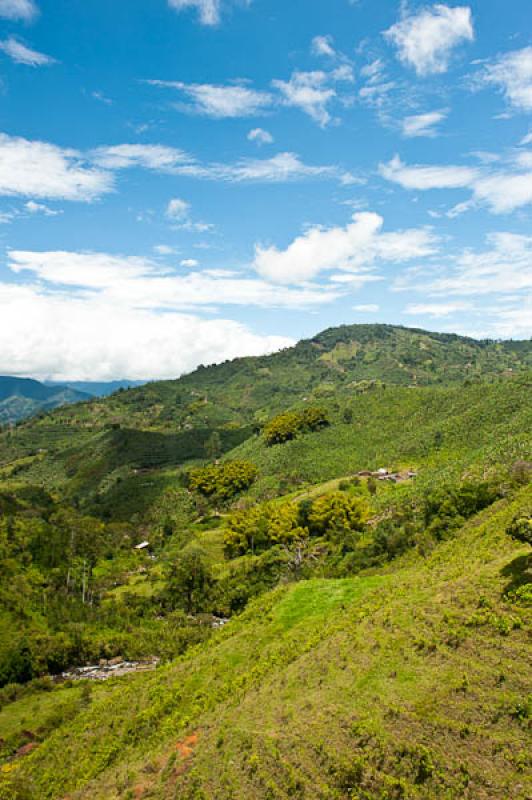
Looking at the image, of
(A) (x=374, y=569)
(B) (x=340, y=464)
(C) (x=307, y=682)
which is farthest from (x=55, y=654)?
(B) (x=340, y=464)

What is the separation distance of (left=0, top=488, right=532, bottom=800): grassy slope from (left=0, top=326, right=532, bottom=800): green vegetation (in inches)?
3.3

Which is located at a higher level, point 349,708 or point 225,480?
point 349,708

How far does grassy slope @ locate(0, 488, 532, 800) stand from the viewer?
49.7 ft

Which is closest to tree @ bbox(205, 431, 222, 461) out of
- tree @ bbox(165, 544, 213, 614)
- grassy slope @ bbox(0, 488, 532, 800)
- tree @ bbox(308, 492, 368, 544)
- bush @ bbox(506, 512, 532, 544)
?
tree @ bbox(308, 492, 368, 544)

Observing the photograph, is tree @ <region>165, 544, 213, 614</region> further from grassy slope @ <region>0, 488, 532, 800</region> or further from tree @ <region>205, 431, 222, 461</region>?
tree @ <region>205, 431, 222, 461</region>

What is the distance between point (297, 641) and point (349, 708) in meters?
11.2

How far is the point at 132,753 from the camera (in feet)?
87.9

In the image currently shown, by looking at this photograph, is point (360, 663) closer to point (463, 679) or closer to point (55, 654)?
point (463, 679)

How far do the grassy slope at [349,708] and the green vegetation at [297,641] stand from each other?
84 mm

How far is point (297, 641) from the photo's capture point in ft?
97.0

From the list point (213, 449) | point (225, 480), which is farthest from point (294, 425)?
point (213, 449)

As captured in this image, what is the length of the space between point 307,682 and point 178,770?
250 inches

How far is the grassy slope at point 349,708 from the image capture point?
1516 cm

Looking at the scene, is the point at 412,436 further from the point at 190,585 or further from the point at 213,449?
the point at 213,449
